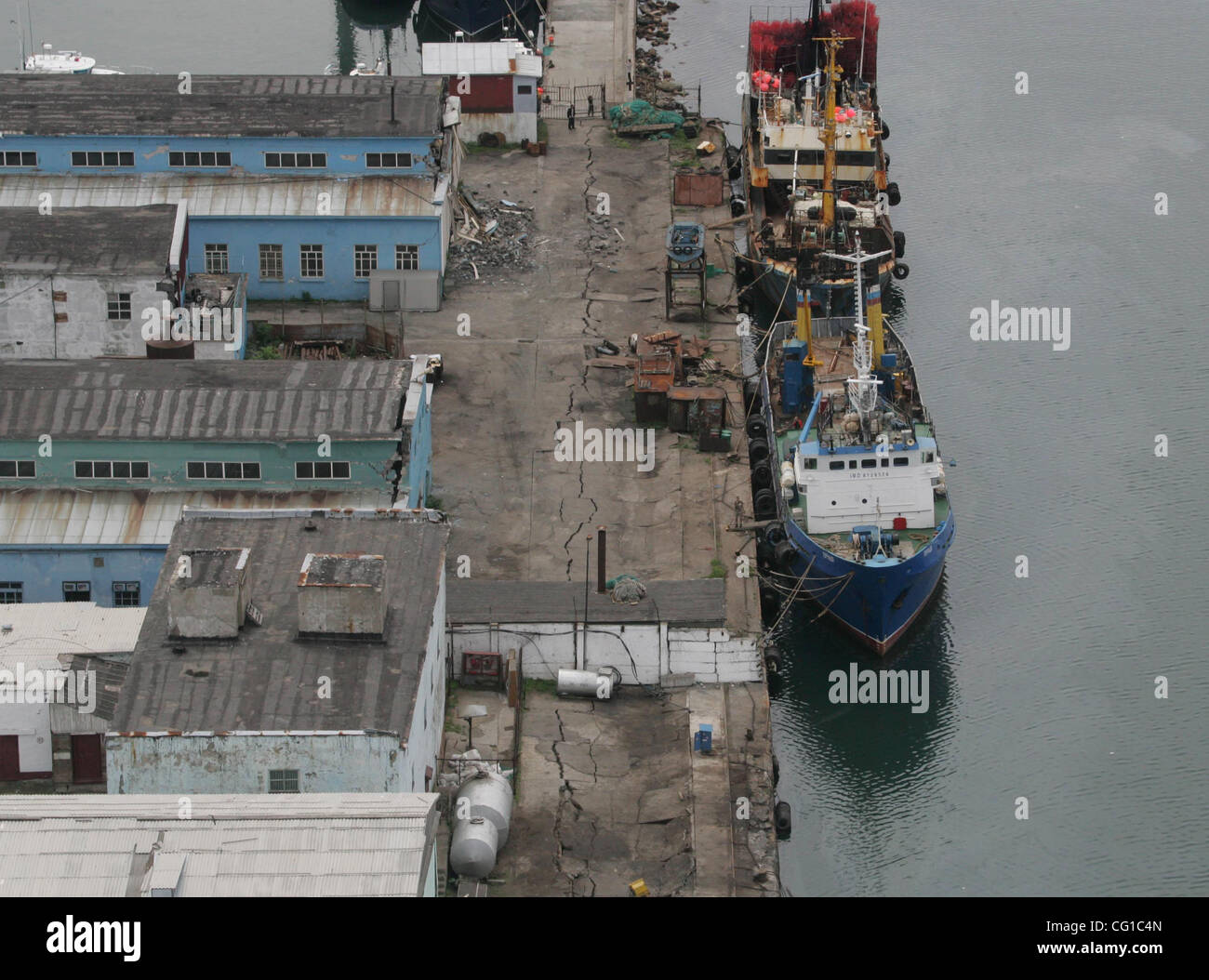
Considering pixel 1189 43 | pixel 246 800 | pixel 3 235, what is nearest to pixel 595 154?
pixel 3 235

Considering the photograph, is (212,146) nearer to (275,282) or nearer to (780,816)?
(275,282)

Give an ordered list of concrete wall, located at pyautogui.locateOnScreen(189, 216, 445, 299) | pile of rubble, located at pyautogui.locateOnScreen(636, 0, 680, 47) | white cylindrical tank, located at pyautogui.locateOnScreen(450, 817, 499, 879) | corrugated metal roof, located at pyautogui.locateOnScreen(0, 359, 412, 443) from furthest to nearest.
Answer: pile of rubble, located at pyautogui.locateOnScreen(636, 0, 680, 47)
concrete wall, located at pyautogui.locateOnScreen(189, 216, 445, 299)
corrugated metal roof, located at pyautogui.locateOnScreen(0, 359, 412, 443)
white cylindrical tank, located at pyautogui.locateOnScreen(450, 817, 499, 879)

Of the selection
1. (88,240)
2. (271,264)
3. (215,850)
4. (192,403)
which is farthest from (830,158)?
(215,850)

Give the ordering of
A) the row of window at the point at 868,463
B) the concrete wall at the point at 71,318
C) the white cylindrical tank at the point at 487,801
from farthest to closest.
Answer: the concrete wall at the point at 71,318, the row of window at the point at 868,463, the white cylindrical tank at the point at 487,801

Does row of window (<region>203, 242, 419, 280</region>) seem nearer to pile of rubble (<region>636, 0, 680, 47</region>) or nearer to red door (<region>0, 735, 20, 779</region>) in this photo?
red door (<region>0, 735, 20, 779</region>)

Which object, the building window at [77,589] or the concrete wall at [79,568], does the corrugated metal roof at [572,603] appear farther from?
the building window at [77,589]
